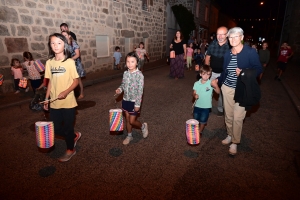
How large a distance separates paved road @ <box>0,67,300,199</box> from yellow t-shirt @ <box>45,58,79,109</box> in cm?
101

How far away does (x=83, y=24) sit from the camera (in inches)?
394

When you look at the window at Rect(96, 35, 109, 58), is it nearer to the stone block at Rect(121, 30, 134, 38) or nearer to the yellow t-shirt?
the stone block at Rect(121, 30, 134, 38)

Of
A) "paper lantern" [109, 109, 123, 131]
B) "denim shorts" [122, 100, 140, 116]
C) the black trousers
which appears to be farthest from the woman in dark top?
the black trousers

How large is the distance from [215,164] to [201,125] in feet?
2.99

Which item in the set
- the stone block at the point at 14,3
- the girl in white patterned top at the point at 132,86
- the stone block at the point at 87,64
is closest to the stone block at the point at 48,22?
the stone block at the point at 14,3

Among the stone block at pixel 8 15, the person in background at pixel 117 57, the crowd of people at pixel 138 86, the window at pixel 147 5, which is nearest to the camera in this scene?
the crowd of people at pixel 138 86

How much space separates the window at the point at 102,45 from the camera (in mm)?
11266

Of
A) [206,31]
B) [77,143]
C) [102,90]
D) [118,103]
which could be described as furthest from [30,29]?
[206,31]

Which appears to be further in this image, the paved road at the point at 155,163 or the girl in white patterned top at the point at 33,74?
the girl in white patterned top at the point at 33,74

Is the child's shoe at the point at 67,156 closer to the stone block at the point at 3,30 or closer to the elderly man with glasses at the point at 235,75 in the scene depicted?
the elderly man with glasses at the point at 235,75

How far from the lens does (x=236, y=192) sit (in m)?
2.57

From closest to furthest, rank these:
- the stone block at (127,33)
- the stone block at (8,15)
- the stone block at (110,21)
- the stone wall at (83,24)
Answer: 1. the stone block at (8,15)
2. the stone wall at (83,24)
3. the stone block at (110,21)
4. the stone block at (127,33)

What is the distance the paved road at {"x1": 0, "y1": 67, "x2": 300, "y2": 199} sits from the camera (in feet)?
8.42

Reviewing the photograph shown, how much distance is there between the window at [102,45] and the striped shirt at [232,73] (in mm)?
9459
